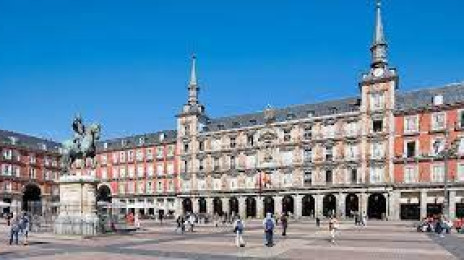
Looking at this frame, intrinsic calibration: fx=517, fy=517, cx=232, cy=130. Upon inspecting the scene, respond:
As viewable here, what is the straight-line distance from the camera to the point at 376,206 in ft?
224

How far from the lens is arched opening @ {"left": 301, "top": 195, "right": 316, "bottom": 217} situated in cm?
7404

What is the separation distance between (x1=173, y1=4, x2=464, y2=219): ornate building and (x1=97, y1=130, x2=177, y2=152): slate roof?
22.1 feet

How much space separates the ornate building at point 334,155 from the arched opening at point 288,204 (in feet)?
0.52

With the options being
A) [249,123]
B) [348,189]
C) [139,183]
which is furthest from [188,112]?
[348,189]

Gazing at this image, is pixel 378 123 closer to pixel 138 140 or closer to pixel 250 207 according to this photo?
pixel 250 207

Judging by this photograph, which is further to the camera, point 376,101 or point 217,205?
point 217,205

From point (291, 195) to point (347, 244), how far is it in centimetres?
4627

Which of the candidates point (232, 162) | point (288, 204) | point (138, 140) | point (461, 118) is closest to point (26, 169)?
point (138, 140)

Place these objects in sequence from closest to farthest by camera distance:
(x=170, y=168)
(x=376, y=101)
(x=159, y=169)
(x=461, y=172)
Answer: (x=461, y=172)
(x=376, y=101)
(x=170, y=168)
(x=159, y=169)

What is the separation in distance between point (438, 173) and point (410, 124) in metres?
6.94

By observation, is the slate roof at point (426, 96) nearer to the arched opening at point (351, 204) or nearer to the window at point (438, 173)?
the window at point (438, 173)

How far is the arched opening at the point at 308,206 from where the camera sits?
243 ft

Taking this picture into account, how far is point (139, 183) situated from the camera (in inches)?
3794

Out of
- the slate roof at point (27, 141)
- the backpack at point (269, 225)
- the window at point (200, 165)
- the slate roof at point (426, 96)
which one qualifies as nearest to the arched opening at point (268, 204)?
the window at point (200, 165)
